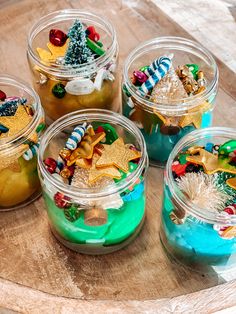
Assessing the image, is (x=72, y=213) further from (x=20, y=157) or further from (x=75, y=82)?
(x=75, y=82)

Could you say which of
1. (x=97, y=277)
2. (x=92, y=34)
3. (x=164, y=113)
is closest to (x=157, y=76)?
(x=164, y=113)

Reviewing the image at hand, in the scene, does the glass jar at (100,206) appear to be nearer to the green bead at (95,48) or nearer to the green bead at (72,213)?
the green bead at (72,213)

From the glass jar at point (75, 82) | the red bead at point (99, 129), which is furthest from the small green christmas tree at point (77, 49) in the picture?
the red bead at point (99, 129)

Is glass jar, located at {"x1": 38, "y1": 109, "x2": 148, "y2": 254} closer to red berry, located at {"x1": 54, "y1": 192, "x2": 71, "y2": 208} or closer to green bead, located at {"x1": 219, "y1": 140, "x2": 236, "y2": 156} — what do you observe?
red berry, located at {"x1": 54, "y1": 192, "x2": 71, "y2": 208}

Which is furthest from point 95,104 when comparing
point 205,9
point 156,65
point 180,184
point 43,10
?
point 205,9

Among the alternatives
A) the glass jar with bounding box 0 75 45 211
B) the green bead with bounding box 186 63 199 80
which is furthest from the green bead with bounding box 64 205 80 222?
the green bead with bounding box 186 63 199 80

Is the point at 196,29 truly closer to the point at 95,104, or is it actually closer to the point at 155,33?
the point at 155,33
